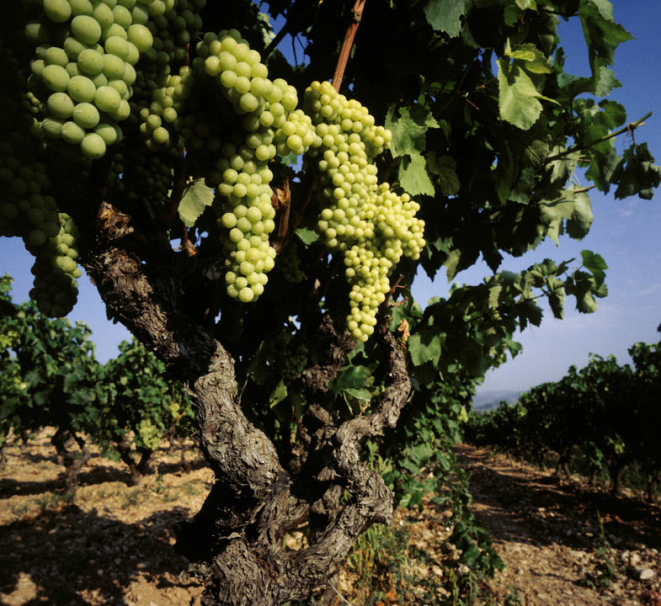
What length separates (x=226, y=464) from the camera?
4.72ft

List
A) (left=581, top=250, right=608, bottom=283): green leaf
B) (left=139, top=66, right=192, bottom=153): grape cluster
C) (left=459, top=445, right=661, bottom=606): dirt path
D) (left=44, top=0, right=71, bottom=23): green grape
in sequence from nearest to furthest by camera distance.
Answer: (left=44, top=0, right=71, bottom=23): green grape < (left=139, top=66, right=192, bottom=153): grape cluster < (left=581, top=250, right=608, bottom=283): green leaf < (left=459, top=445, right=661, bottom=606): dirt path

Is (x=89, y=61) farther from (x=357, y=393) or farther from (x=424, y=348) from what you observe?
(x=424, y=348)

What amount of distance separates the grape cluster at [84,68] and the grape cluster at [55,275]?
0.50 meters

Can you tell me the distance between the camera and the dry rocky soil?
A: 17.5ft

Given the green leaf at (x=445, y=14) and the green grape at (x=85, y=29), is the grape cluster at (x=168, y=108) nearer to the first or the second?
the green grape at (x=85, y=29)

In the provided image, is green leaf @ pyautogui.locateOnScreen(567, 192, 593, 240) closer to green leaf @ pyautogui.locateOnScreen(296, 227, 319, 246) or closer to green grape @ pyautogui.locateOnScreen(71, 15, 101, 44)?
green leaf @ pyautogui.locateOnScreen(296, 227, 319, 246)

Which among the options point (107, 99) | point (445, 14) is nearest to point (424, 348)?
point (445, 14)

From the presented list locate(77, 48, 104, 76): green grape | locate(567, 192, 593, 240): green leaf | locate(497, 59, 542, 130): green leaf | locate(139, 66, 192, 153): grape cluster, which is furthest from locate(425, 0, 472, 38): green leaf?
locate(567, 192, 593, 240): green leaf

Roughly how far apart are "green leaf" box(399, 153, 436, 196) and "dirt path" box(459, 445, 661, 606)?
249 inches

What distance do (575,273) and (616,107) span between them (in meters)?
1.23

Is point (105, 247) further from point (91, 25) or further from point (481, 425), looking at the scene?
point (481, 425)

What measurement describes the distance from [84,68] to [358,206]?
2.90ft

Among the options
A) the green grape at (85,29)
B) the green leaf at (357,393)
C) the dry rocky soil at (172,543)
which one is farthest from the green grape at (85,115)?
the green leaf at (357,393)

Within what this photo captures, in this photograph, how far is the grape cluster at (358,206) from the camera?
47.9 inches
